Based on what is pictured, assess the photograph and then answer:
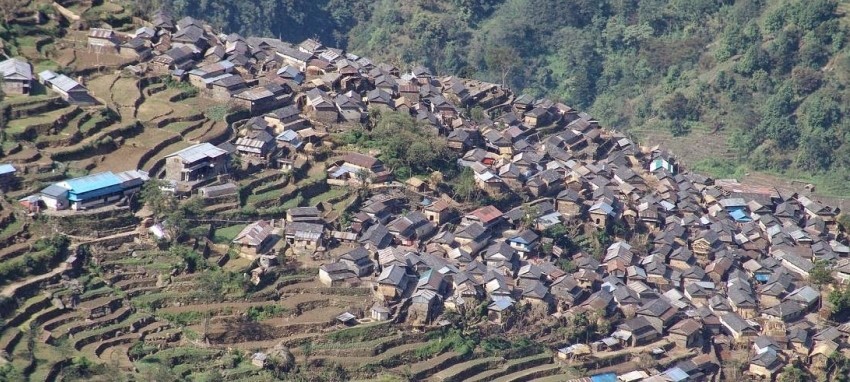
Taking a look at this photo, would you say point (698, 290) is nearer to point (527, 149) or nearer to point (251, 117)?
point (527, 149)

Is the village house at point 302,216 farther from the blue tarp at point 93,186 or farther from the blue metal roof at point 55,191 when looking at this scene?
the blue metal roof at point 55,191

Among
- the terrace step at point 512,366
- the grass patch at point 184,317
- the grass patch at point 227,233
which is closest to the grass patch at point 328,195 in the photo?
the grass patch at point 227,233

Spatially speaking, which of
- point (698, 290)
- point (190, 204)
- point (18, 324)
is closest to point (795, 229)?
point (698, 290)

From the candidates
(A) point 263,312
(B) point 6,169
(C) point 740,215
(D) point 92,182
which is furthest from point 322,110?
(C) point 740,215

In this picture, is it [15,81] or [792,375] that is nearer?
[792,375]

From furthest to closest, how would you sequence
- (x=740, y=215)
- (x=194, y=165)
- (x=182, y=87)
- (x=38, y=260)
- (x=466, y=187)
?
(x=740, y=215) → (x=182, y=87) → (x=466, y=187) → (x=194, y=165) → (x=38, y=260)

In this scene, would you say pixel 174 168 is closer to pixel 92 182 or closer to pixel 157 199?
pixel 157 199
